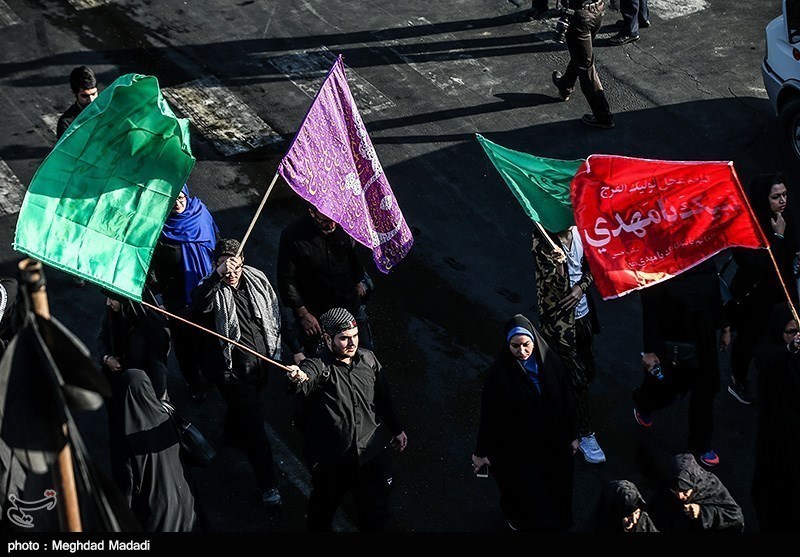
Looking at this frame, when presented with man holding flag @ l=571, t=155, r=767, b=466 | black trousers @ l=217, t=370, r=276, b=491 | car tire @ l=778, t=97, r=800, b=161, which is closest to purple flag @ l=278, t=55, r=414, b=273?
black trousers @ l=217, t=370, r=276, b=491

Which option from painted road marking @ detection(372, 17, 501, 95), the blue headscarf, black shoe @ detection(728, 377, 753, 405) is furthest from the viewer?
painted road marking @ detection(372, 17, 501, 95)

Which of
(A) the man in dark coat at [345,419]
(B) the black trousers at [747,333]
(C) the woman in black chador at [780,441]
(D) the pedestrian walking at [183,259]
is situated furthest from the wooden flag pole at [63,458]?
(B) the black trousers at [747,333]

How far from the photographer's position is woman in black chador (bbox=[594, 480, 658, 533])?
6.54 m

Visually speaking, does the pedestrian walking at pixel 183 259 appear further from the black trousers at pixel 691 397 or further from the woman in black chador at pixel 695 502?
the woman in black chador at pixel 695 502

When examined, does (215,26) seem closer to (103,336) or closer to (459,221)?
(459,221)

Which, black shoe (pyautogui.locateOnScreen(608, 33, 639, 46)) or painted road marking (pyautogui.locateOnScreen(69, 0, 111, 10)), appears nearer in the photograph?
black shoe (pyautogui.locateOnScreen(608, 33, 639, 46))

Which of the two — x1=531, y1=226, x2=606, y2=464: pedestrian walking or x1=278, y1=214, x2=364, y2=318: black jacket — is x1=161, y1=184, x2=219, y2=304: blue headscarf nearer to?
x1=278, y1=214, x2=364, y2=318: black jacket

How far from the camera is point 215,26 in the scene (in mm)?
14680

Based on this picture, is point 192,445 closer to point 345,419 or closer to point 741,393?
point 345,419

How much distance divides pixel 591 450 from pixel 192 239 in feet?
10.9

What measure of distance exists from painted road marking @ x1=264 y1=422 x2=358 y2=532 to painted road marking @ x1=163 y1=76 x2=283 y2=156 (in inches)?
169

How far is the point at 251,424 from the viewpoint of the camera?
8148mm

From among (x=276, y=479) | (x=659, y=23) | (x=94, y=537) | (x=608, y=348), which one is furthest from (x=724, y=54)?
(x=94, y=537)

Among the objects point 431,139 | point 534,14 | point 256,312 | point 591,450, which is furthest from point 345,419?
point 534,14
